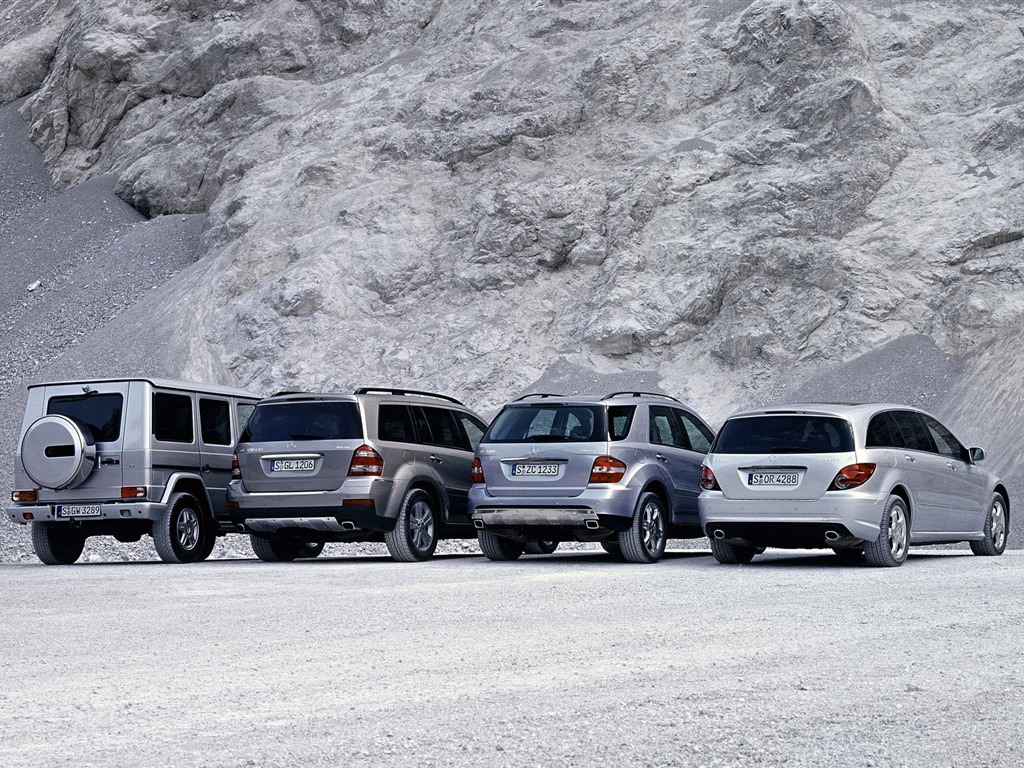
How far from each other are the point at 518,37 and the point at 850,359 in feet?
56.3

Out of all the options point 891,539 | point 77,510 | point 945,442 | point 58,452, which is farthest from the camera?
point 77,510

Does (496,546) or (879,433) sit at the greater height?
(879,433)

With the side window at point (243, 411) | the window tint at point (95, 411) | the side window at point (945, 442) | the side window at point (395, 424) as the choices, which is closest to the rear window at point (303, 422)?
the side window at point (395, 424)

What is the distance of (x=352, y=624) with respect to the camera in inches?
343

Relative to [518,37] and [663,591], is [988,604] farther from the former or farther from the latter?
[518,37]

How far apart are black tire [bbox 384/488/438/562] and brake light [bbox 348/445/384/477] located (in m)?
0.56

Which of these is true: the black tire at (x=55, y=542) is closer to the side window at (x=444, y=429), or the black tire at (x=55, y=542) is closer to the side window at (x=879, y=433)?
the side window at (x=444, y=429)

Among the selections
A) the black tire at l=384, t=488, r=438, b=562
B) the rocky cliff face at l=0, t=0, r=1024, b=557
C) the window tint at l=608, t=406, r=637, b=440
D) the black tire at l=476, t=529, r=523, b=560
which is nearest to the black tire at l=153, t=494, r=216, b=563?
the black tire at l=384, t=488, r=438, b=562

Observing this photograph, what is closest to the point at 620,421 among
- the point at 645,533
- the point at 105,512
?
the point at 645,533

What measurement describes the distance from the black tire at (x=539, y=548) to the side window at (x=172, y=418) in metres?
4.42

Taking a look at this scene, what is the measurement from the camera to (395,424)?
48.7 feet

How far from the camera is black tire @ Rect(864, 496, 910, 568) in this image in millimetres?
12742

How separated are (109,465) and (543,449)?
505 cm

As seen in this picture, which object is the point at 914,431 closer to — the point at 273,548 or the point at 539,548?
the point at 539,548
